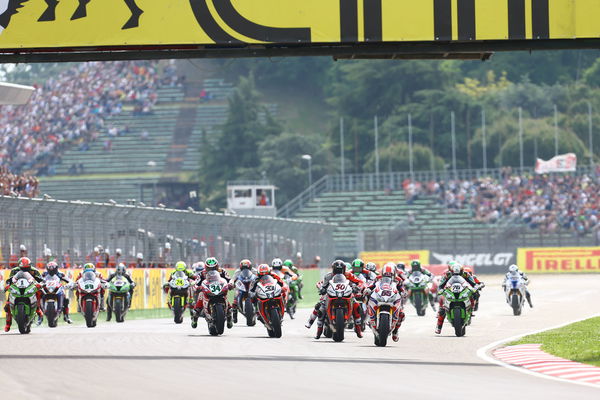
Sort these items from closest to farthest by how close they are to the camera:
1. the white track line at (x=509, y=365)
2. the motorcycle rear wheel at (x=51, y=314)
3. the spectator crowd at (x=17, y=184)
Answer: the white track line at (x=509, y=365) → the motorcycle rear wheel at (x=51, y=314) → the spectator crowd at (x=17, y=184)

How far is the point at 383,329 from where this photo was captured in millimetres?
22672

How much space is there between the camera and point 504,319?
3322 centimetres

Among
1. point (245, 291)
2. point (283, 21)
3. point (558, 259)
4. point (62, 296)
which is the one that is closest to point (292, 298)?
point (245, 291)

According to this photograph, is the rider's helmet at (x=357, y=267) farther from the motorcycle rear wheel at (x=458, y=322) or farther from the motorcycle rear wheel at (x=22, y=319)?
the motorcycle rear wheel at (x=22, y=319)

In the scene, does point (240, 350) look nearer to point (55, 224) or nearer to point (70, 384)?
point (70, 384)

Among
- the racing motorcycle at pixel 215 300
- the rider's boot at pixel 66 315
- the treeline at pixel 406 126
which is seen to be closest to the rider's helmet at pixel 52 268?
the rider's boot at pixel 66 315

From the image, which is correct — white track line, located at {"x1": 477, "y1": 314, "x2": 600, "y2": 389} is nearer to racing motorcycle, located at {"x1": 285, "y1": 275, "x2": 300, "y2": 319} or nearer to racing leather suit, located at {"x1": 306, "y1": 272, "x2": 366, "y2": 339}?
racing leather suit, located at {"x1": 306, "y1": 272, "x2": 366, "y2": 339}

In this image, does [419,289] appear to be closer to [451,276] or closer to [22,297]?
[451,276]

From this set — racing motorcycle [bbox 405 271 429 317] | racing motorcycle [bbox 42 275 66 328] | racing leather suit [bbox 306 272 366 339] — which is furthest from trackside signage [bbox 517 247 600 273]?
racing leather suit [bbox 306 272 366 339]

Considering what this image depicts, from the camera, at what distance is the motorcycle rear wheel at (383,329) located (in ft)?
74.2

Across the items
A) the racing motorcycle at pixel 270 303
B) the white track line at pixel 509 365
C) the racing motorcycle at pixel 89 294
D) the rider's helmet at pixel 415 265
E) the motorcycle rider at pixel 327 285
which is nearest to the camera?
the white track line at pixel 509 365

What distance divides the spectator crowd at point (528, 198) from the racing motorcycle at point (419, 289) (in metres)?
42.3

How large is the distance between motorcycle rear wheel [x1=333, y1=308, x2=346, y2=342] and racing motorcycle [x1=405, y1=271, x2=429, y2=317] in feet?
40.4

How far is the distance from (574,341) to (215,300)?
272 inches
